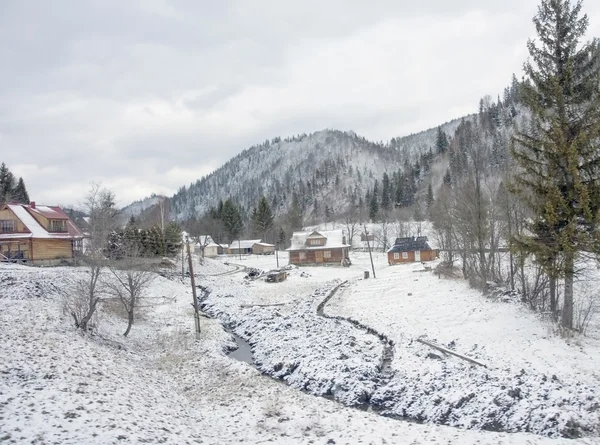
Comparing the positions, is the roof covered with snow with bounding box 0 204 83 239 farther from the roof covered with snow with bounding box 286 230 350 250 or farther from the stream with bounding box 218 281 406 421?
the roof covered with snow with bounding box 286 230 350 250

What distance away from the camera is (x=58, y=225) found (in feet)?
147

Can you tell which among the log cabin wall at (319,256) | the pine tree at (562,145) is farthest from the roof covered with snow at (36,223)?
the pine tree at (562,145)

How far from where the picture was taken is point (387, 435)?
483 inches

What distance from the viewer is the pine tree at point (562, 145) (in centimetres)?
1661

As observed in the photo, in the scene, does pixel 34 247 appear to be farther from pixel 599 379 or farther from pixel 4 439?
pixel 599 379

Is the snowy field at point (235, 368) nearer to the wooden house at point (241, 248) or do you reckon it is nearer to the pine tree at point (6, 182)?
the pine tree at point (6, 182)

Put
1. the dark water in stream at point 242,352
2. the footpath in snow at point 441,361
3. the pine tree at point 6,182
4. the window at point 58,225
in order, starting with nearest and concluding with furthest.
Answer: the footpath in snow at point 441,361 → the dark water in stream at point 242,352 → the window at point 58,225 → the pine tree at point 6,182

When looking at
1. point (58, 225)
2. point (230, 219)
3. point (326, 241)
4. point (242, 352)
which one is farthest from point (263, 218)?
point (242, 352)

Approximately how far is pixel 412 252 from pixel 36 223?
51673 millimetres

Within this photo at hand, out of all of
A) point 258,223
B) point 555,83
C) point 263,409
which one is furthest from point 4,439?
point 258,223

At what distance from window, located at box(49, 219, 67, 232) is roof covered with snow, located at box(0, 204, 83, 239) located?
1.13 feet

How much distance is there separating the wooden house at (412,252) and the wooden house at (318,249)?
8.32 meters

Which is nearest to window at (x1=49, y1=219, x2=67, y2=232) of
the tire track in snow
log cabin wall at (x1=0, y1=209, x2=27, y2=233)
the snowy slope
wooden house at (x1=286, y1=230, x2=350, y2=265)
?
log cabin wall at (x1=0, y1=209, x2=27, y2=233)

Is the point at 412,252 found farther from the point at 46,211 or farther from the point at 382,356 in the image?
the point at 46,211
